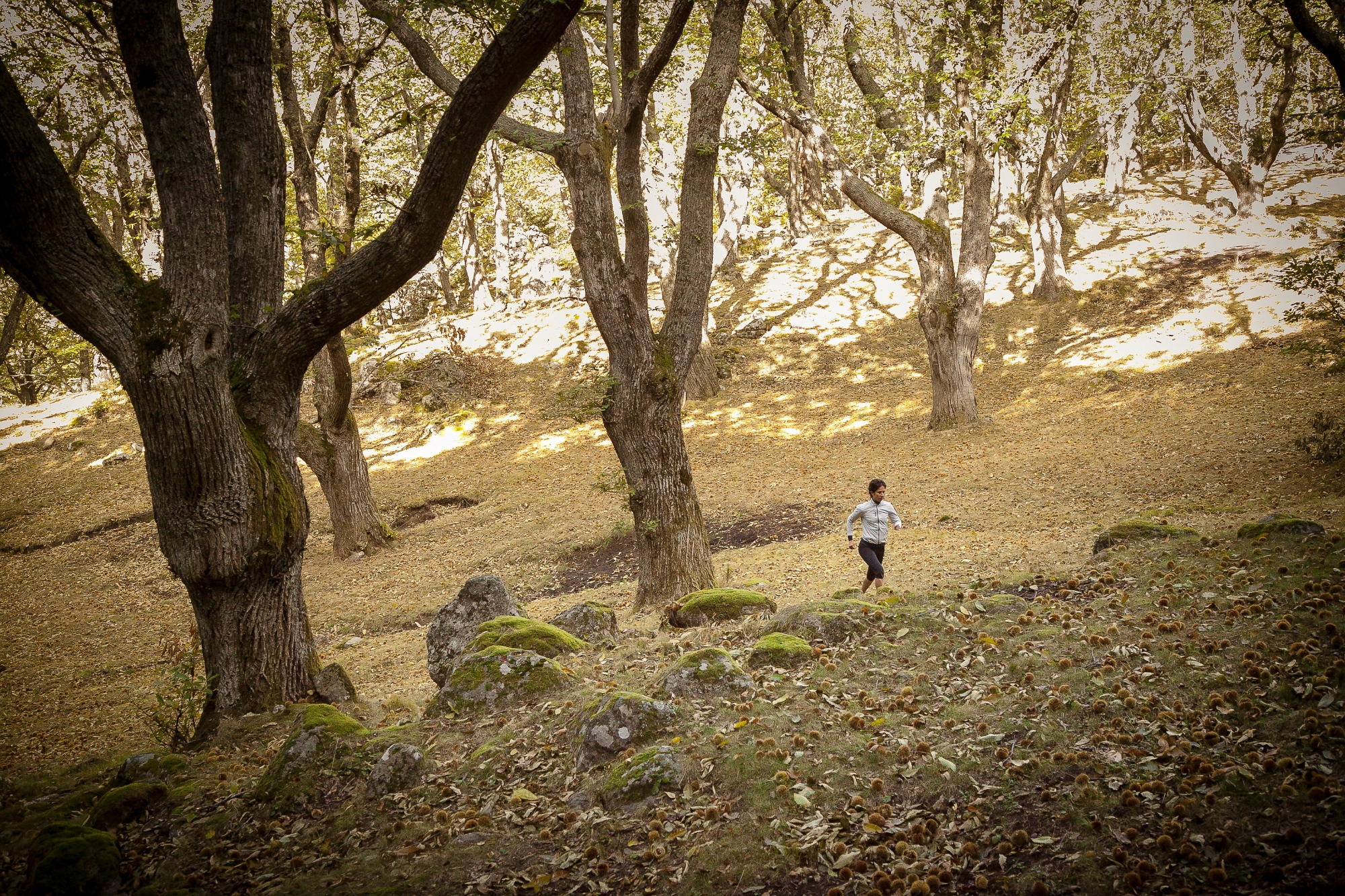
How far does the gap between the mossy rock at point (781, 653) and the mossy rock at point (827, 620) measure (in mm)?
257

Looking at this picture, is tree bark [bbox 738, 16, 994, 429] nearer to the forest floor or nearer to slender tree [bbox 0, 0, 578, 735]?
the forest floor

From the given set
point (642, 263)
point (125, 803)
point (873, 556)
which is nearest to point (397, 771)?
point (125, 803)

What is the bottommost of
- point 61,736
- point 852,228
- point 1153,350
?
point 61,736

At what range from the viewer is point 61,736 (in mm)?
8438

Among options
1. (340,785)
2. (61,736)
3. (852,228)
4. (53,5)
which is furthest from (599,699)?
(852,228)

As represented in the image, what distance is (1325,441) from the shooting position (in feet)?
38.0

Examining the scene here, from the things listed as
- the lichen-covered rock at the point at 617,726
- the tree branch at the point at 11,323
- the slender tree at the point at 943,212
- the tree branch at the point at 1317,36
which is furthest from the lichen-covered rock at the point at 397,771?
the slender tree at the point at 943,212

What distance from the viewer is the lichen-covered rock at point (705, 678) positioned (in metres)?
5.37

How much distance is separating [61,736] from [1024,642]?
10300mm

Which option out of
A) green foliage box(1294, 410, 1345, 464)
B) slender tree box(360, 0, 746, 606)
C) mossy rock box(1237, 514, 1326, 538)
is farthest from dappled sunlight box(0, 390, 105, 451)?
green foliage box(1294, 410, 1345, 464)

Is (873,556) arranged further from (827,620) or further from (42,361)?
(42,361)

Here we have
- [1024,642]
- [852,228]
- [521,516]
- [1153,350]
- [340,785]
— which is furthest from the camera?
[852,228]

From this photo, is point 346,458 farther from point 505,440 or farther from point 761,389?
point 761,389

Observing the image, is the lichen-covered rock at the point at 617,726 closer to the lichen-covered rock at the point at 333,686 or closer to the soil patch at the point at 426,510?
A: the lichen-covered rock at the point at 333,686
